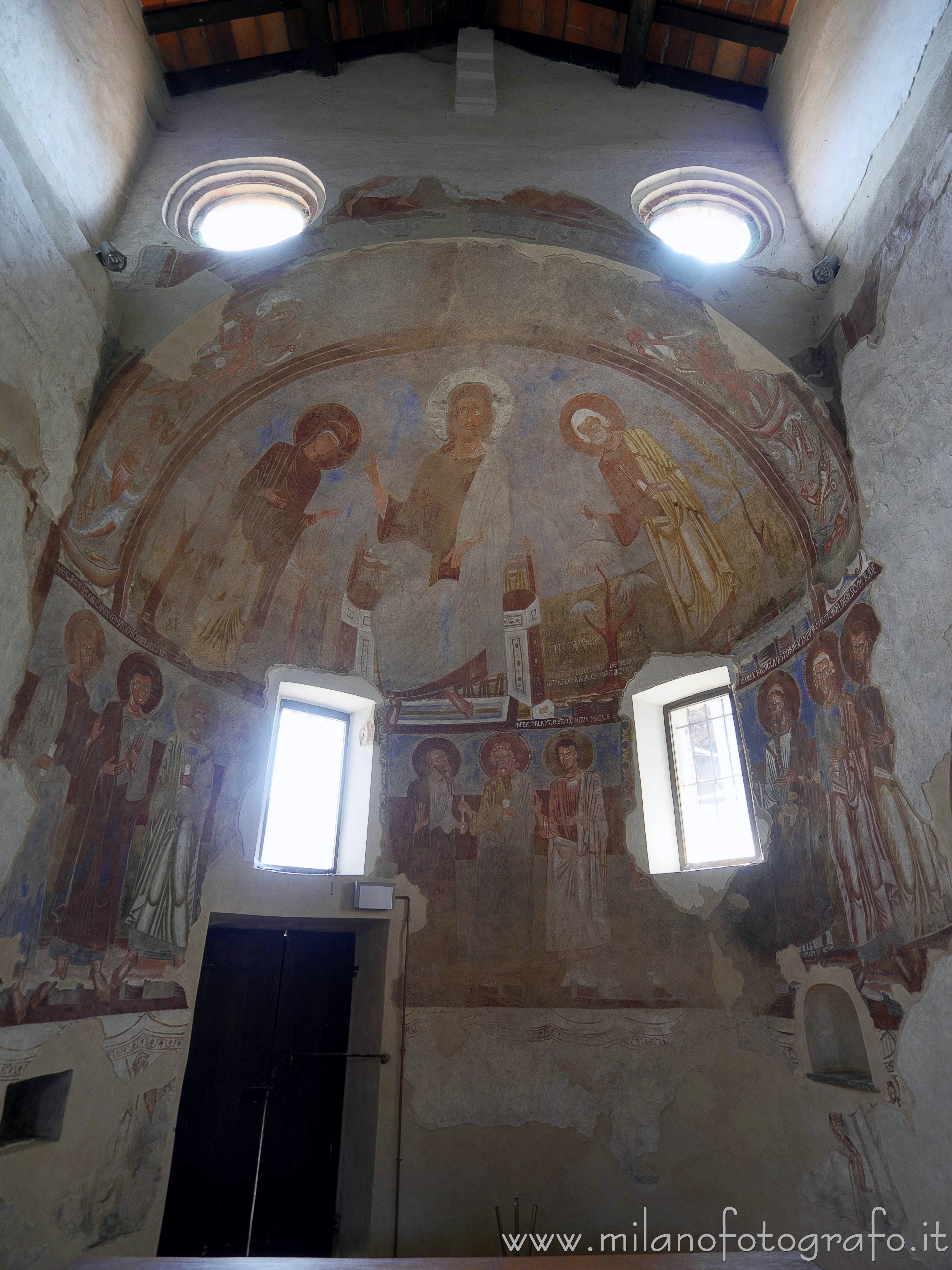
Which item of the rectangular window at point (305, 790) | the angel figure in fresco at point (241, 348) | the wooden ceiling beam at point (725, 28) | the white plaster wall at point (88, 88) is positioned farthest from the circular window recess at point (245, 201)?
the rectangular window at point (305, 790)

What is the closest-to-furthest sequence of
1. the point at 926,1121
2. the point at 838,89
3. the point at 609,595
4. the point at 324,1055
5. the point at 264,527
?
the point at 926,1121 < the point at 838,89 < the point at 324,1055 < the point at 264,527 < the point at 609,595

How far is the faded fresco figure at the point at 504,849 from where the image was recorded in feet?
25.3

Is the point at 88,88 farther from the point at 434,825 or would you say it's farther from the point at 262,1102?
the point at 262,1102

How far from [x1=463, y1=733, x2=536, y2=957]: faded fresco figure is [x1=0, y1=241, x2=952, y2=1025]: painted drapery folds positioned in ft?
0.08

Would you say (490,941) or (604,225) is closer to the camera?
(604,225)

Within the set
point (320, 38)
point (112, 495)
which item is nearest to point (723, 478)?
point (112, 495)

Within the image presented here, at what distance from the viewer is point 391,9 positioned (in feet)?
26.4

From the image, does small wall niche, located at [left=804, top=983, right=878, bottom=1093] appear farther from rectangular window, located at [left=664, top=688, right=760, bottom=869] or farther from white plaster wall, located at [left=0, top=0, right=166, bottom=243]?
white plaster wall, located at [left=0, top=0, right=166, bottom=243]

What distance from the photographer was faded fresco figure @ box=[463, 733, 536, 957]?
25.3 feet

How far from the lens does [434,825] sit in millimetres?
8070

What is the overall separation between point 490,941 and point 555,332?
5.84 m

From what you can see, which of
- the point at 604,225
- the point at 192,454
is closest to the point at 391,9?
the point at 604,225

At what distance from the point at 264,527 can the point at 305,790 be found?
8.94ft

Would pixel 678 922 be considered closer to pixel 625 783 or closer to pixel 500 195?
pixel 625 783
